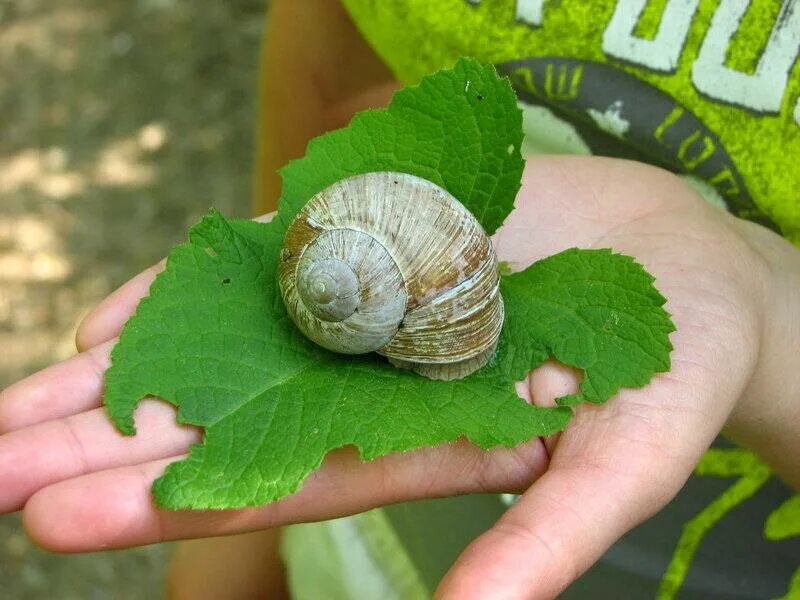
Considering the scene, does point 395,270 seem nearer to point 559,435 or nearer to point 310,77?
point 559,435

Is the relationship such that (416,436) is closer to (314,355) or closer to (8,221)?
A: (314,355)

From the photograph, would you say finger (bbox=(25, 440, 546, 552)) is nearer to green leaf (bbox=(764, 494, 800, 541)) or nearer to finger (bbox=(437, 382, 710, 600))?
finger (bbox=(437, 382, 710, 600))

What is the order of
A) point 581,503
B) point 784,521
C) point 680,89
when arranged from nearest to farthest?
point 581,503 < point 680,89 < point 784,521

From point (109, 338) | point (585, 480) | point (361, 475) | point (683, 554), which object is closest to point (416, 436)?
point (361, 475)

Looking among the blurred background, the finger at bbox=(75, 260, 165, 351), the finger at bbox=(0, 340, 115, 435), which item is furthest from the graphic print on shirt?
the blurred background

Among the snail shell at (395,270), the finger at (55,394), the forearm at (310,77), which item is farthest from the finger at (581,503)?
the forearm at (310,77)

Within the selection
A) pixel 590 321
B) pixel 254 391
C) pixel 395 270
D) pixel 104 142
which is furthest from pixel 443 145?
pixel 104 142
